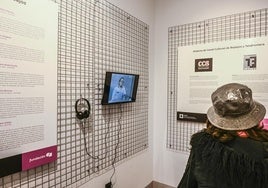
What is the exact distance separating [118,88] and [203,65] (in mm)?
1067

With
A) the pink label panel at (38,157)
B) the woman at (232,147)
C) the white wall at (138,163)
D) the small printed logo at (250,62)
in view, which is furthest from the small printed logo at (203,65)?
the pink label panel at (38,157)

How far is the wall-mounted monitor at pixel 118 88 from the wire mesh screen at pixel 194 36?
0.71m

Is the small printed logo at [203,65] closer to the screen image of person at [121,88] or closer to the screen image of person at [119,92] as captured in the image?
the screen image of person at [121,88]

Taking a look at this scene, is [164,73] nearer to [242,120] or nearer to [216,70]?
[216,70]

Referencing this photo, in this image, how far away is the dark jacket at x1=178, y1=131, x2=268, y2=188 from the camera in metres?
0.92

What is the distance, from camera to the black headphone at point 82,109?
1.56 meters

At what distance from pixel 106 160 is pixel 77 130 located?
50 centimetres

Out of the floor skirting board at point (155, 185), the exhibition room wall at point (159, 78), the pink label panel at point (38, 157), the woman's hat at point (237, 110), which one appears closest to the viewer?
the woman's hat at point (237, 110)

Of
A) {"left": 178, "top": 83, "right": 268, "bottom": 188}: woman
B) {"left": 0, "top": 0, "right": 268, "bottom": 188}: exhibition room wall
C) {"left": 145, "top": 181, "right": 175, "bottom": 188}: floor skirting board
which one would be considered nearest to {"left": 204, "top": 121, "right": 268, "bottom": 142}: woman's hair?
{"left": 178, "top": 83, "right": 268, "bottom": 188}: woman

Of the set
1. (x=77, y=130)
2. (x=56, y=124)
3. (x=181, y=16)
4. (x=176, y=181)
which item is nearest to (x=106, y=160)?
(x=77, y=130)

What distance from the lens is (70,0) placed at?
1512mm

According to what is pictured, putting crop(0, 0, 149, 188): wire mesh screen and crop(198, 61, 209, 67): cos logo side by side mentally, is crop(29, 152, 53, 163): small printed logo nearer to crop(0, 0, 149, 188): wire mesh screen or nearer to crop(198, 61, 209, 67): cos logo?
crop(0, 0, 149, 188): wire mesh screen

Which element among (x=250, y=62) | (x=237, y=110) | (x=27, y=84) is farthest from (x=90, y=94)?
(x=250, y=62)

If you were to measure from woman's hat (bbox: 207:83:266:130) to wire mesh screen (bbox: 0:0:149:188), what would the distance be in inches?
39.8
